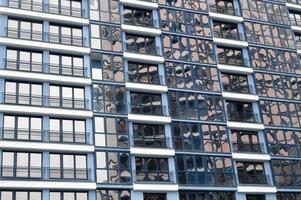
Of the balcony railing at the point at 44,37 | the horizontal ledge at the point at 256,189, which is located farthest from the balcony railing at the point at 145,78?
the horizontal ledge at the point at 256,189

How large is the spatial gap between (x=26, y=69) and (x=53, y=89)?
7.72 ft

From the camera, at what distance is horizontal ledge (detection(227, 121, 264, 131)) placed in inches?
1555

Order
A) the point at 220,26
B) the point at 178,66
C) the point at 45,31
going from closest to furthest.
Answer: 1. the point at 45,31
2. the point at 178,66
3. the point at 220,26

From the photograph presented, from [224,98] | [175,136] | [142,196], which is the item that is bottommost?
[142,196]

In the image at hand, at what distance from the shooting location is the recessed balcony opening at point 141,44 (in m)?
39.6

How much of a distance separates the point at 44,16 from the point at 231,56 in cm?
1613

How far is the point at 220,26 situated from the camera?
1730 inches

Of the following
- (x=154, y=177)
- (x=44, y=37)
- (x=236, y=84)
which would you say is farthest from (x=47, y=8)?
(x=236, y=84)

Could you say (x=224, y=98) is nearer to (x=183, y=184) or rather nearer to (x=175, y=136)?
(x=175, y=136)

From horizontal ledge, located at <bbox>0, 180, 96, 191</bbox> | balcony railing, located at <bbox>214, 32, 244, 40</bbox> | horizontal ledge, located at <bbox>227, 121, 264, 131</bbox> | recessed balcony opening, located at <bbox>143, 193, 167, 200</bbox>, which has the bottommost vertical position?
recessed balcony opening, located at <bbox>143, 193, 167, 200</bbox>

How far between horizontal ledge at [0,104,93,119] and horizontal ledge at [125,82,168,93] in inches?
153

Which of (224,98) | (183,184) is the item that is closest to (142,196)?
(183,184)

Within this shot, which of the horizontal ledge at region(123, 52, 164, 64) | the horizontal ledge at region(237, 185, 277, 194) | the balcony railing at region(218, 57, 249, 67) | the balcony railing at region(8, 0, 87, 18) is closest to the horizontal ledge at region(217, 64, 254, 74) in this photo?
the balcony railing at region(218, 57, 249, 67)

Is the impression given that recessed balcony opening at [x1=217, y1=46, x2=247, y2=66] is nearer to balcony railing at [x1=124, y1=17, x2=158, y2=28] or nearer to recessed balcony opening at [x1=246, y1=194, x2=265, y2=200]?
balcony railing at [x1=124, y1=17, x2=158, y2=28]
